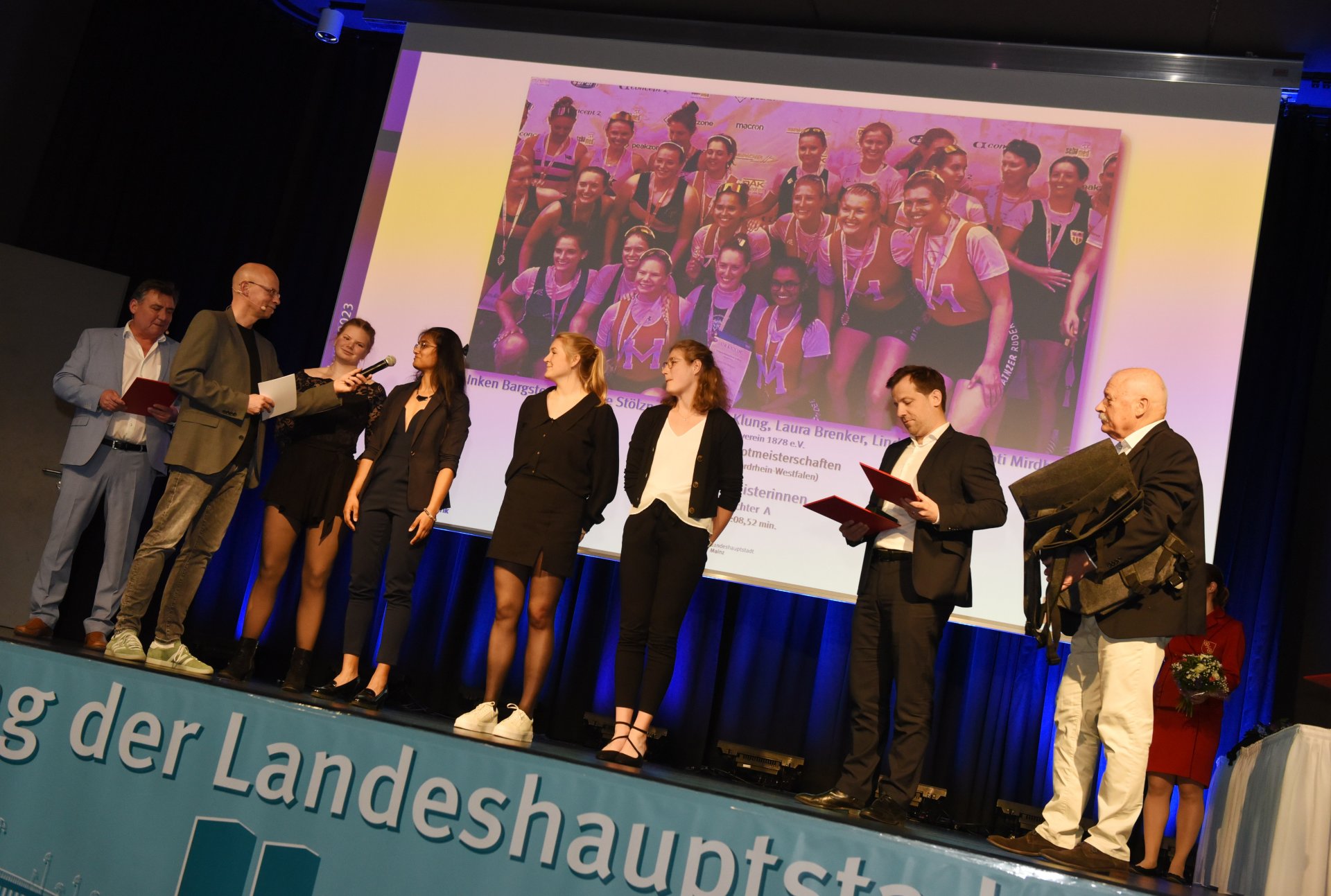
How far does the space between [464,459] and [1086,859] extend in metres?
3.34

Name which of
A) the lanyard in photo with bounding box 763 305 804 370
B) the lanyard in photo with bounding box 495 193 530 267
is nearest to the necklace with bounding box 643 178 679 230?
the lanyard in photo with bounding box 495 193 530 267

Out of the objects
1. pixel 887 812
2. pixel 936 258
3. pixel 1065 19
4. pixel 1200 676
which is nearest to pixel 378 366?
pixel 887 812

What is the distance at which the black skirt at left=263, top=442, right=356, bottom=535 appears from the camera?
4266 millimetres

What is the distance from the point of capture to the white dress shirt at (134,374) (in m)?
4.77

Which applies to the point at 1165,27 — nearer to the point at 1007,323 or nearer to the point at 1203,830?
the point at 1007,323

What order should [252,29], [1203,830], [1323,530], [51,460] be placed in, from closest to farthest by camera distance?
1. [1203,830]
2. [1323,530]
3. [51,460]
4. [252,29]

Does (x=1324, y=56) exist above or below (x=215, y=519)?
above

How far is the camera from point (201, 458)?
416 centimetres

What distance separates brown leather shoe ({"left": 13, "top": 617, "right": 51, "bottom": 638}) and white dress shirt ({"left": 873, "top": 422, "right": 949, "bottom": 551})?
11.3ft

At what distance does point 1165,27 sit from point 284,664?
5501 mm

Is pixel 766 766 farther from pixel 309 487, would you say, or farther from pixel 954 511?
pixel 309 487

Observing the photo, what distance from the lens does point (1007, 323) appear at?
4930 millimetres

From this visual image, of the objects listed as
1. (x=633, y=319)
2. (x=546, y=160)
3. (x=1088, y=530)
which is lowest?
(x=1088, y=530)

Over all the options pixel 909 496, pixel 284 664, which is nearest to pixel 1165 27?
pixel 909 496
